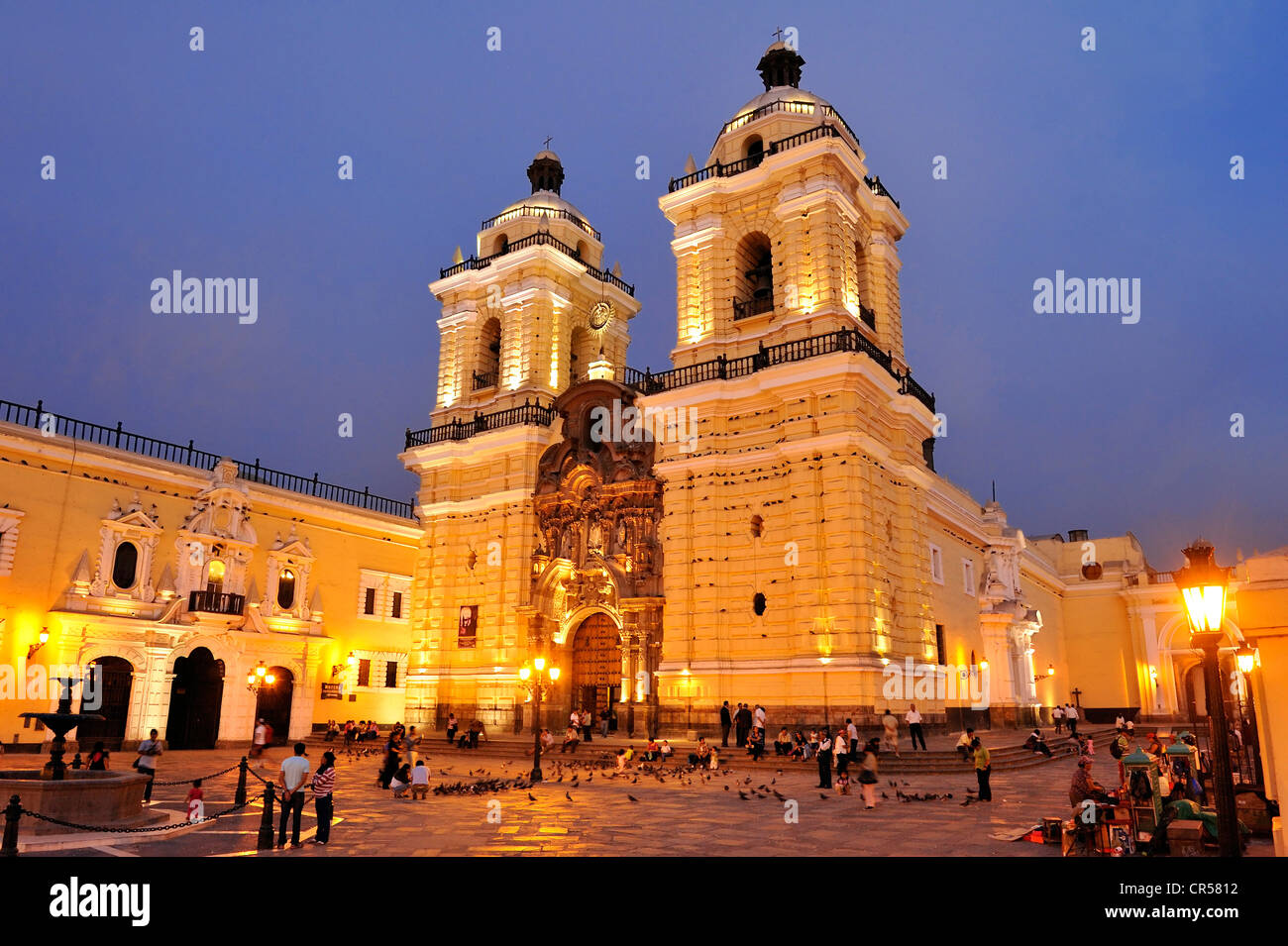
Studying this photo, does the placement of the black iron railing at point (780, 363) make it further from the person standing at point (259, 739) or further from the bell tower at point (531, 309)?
the person standing at point (259, 739)

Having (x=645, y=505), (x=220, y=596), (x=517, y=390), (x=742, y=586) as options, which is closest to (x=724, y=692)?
(x=742, y=586)

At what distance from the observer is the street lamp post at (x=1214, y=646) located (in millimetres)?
6691

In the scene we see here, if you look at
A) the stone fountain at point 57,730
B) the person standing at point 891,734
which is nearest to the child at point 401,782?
the stone fountain at point 57,730

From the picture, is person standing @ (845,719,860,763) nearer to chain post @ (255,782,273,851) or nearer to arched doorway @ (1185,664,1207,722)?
chain post @ (255,782,273,851)

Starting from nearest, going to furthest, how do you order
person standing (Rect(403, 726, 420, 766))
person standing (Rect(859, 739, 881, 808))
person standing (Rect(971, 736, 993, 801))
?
person standing (Rect(859, 739, 881, 808)) < person standing (Rect(971, 736, 993, 801)) < person standing (Rect(403, 726, 420, 766))

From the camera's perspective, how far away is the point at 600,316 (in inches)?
1479

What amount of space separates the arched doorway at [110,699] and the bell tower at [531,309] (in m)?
15.3

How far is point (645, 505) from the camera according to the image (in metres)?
29.0

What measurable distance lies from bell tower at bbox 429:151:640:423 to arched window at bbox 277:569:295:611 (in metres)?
9.03

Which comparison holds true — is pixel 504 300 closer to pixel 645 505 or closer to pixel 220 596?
pixel 645 505

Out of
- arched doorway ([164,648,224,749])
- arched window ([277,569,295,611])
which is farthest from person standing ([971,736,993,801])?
arched window ([277,569,295,611])

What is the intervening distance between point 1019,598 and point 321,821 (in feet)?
108

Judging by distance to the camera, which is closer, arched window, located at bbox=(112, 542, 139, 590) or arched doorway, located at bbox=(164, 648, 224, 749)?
arched window, located at bbox=(112, 542, 139, 590)

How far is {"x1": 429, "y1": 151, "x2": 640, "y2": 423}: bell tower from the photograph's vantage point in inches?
1364
